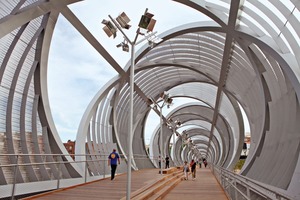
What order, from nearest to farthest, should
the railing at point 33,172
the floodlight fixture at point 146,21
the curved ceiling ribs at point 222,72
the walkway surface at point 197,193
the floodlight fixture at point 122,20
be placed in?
the floodlight fixture at point 146,21 → the floodlight fixture at point 122,20 → the railing at point 33,172 → the walkway surface at point 197,193 → the curved ceiling ribs at point 222,72

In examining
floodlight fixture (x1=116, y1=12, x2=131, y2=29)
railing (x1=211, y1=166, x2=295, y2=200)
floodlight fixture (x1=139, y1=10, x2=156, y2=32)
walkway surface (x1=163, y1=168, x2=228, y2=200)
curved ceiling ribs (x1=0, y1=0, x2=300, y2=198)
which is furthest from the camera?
curved ceiling ribs (x1=0, y1=0, x2=300, y2=198)

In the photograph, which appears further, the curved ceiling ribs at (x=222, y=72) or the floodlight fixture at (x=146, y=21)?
the curved ceiling ribs at (x=222, y=72)

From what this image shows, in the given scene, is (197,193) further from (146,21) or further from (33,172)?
(146,21)

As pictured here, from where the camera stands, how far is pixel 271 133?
50.1 ft

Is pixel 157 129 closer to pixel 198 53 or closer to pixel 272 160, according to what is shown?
pixel 198 53

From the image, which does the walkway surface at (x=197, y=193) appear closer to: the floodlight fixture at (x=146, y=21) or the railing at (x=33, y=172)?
the railing at (x=33, y=172)

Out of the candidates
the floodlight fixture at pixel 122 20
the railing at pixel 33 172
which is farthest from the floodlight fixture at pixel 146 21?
the railing at pixel 33 172

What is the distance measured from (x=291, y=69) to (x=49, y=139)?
38.7 ft

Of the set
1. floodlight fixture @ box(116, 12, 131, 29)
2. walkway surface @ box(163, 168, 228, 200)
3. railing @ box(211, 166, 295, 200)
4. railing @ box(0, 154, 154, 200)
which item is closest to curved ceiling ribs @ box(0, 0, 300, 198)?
railing @ box(0, 154, 154, 200)

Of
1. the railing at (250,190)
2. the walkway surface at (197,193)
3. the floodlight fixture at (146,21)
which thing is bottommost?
the walkway surface at (197,193)

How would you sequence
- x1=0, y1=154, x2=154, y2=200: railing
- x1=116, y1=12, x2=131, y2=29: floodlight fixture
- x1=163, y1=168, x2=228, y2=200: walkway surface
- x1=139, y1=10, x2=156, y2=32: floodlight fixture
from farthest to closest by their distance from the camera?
1. x1=163, y1=168, x2=228, y2=200: walkway surface
2. x1=0, y1=154, x2=154, y2=200: railing
3. x1=116, y1=12, x2=131, y2=29: floodlight fixture
4. x1=139, y1=10, x2=156, y2=32: floodlight fixture

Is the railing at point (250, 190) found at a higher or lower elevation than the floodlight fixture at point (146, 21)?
lower

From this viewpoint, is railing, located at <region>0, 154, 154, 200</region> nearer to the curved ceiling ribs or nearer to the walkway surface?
the curved ceiling ribs

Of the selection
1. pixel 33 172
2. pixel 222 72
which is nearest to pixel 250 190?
pixel 33 172
